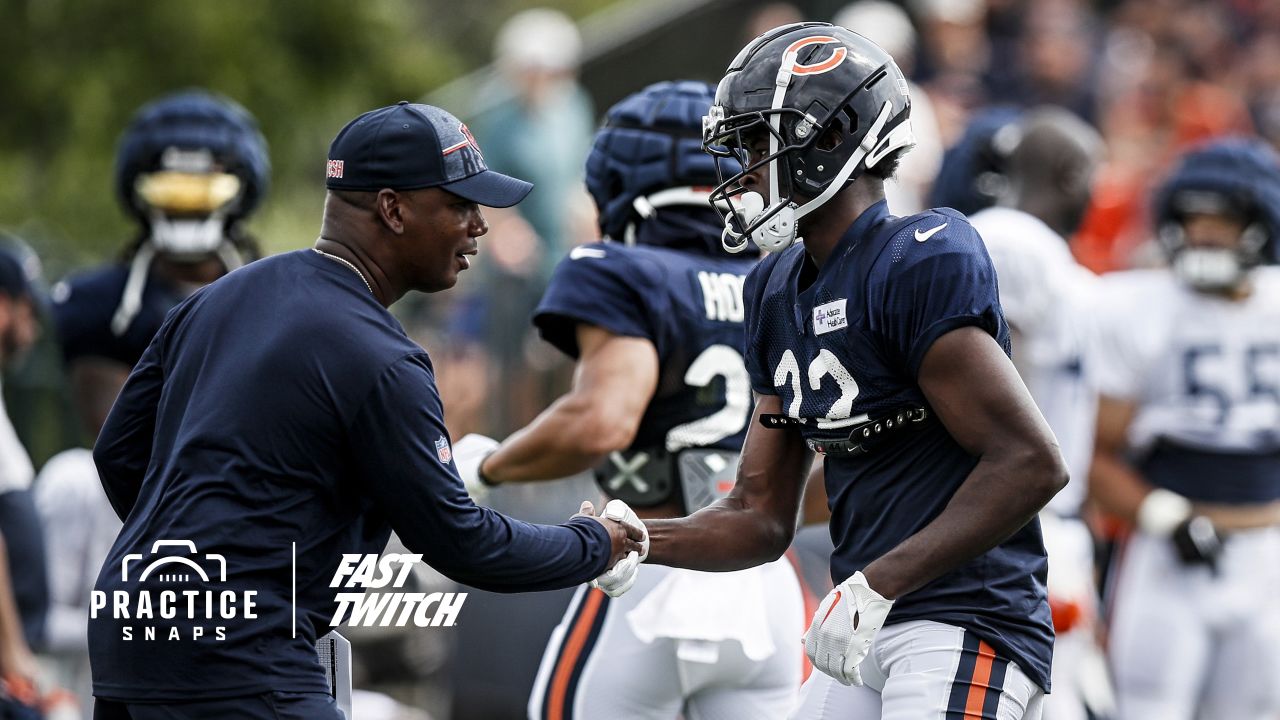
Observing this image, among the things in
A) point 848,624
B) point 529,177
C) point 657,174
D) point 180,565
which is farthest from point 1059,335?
point 529,177

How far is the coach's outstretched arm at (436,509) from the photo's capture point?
10.7ft

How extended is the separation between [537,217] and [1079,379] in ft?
14.7

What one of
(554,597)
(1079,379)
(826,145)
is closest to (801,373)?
(826,145)

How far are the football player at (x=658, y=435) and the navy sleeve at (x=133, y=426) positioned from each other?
46.7 inches

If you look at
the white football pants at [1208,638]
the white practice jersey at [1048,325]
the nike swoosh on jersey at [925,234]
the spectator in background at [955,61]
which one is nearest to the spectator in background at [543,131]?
the spectator in background at [955,61]

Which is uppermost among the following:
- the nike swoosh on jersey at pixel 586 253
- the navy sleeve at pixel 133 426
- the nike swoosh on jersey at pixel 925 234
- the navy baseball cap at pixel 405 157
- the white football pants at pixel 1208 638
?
the navy baseball cap at pixel 405 157

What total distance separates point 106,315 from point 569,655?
2272 mm

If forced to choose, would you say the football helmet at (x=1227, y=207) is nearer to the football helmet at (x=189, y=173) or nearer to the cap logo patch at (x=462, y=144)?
the football helmet at (x=189, y=173)

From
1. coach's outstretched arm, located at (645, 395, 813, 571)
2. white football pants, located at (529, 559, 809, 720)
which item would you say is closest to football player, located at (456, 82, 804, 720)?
white football pants, located at (529, 559, 809, 720)

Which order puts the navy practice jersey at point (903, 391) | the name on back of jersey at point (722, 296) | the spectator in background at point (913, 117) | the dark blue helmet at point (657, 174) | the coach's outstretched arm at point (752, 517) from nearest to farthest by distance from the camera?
A: the navy practice jersey at point (903, 391) < the coach's outstretched arm at point (752, 517) < the name on back of jersey at point (722, 296) < the dark blue helmet at point (657, 174) < the spectator in background at point (913, 117)

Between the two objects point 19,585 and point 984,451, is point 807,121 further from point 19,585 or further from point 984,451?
point 19,585

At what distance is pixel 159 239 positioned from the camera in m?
5.99

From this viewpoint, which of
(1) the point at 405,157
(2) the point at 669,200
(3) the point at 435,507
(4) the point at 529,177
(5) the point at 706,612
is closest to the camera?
(3) the point at 435,507

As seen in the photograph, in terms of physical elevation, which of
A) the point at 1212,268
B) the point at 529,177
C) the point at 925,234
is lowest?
the point at 529,177
